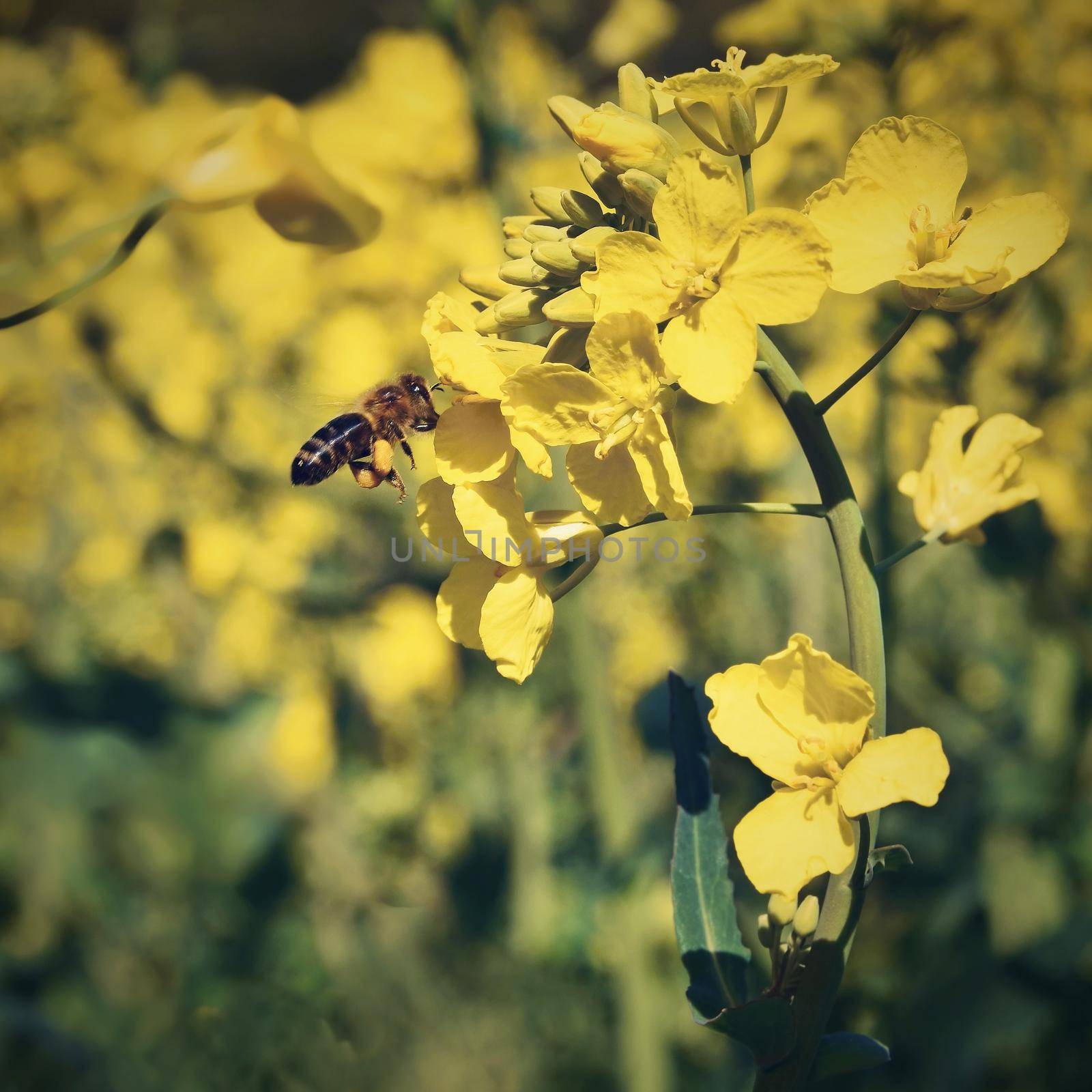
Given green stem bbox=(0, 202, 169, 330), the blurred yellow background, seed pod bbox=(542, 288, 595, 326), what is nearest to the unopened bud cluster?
seed pod bbox=(542, 288, 595, 326)

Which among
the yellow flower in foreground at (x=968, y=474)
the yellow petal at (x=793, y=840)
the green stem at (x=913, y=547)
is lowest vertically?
the yellow petal at (x=793, y=840)

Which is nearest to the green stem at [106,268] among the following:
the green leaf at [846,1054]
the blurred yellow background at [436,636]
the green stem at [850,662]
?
the blurred yellow background at [436,636]

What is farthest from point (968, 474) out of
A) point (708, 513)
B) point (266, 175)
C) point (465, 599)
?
point (266, 175)

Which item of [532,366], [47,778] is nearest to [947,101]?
[532,366]

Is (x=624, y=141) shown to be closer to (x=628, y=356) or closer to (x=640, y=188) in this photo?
(x=640, y=188)

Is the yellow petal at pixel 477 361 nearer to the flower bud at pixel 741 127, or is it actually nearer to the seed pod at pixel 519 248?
the seed pod at pixel 519 248

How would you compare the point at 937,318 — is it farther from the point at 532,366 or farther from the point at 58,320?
the point at 58,320
